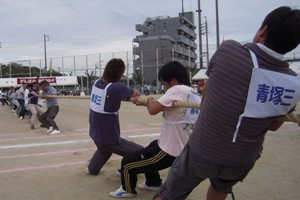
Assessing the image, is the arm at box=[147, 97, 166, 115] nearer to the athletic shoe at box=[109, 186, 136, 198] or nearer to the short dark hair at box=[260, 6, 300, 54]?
the athletic shoe at box=[109, 186, 136, 198]

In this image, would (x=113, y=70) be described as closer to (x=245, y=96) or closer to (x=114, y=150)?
(x=114, y=150)

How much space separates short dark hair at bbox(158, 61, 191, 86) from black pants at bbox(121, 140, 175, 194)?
785 mm

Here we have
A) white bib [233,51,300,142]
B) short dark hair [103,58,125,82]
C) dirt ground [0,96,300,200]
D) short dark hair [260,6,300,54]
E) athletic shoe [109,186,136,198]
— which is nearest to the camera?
short dark hair [260,6,300,54]

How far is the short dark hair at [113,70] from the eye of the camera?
4.80 m

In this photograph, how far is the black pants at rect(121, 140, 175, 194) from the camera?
393 centimetres

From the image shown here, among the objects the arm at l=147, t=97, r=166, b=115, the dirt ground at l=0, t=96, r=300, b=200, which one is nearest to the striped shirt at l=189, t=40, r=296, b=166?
the arm at l=147, t=97, r=166, b=115

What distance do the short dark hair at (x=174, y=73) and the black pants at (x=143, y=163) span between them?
785mm

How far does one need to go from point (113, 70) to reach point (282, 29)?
117 inches

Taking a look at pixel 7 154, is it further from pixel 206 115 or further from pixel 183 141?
pixel 206 115

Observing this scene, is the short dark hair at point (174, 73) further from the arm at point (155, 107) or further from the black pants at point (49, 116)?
the black pants at point (49, 116)

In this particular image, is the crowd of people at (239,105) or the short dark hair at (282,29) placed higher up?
the short dark hair at (282,29)

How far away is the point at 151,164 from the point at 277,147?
4335 mm

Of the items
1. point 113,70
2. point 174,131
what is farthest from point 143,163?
point 113,70

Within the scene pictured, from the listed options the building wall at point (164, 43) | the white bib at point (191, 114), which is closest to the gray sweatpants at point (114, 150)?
the white bib at point (191, 114)
